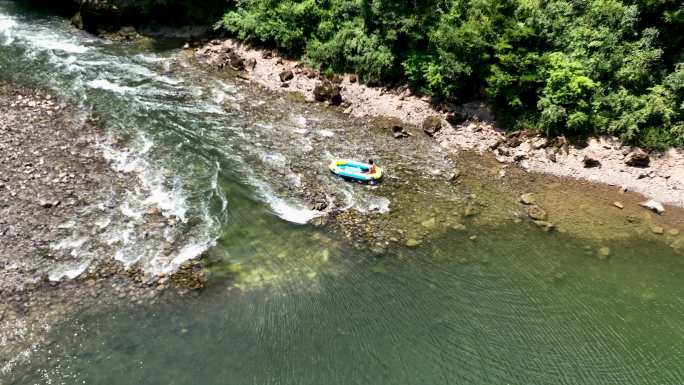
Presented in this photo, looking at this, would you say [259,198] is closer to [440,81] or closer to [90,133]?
[90,133]

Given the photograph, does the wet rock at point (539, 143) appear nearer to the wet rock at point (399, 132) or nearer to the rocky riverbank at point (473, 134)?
the rocky riverbank at point (473, 134)

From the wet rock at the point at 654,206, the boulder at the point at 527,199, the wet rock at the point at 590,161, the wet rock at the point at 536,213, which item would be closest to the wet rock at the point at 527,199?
the boulder at the point at 527,199

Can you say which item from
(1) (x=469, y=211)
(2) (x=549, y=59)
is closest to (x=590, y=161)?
(2) (x=549, y=59)

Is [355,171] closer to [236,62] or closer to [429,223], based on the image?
[429,223]

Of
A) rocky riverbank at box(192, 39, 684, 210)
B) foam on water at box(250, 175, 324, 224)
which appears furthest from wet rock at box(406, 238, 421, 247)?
rocky riverbank at box(192, 39, 684, 210)

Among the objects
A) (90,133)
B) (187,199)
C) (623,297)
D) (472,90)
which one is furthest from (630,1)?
(90,133)

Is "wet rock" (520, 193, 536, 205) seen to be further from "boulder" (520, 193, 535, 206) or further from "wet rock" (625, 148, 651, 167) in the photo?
"wet rock" (625, 148, 651, 167)
